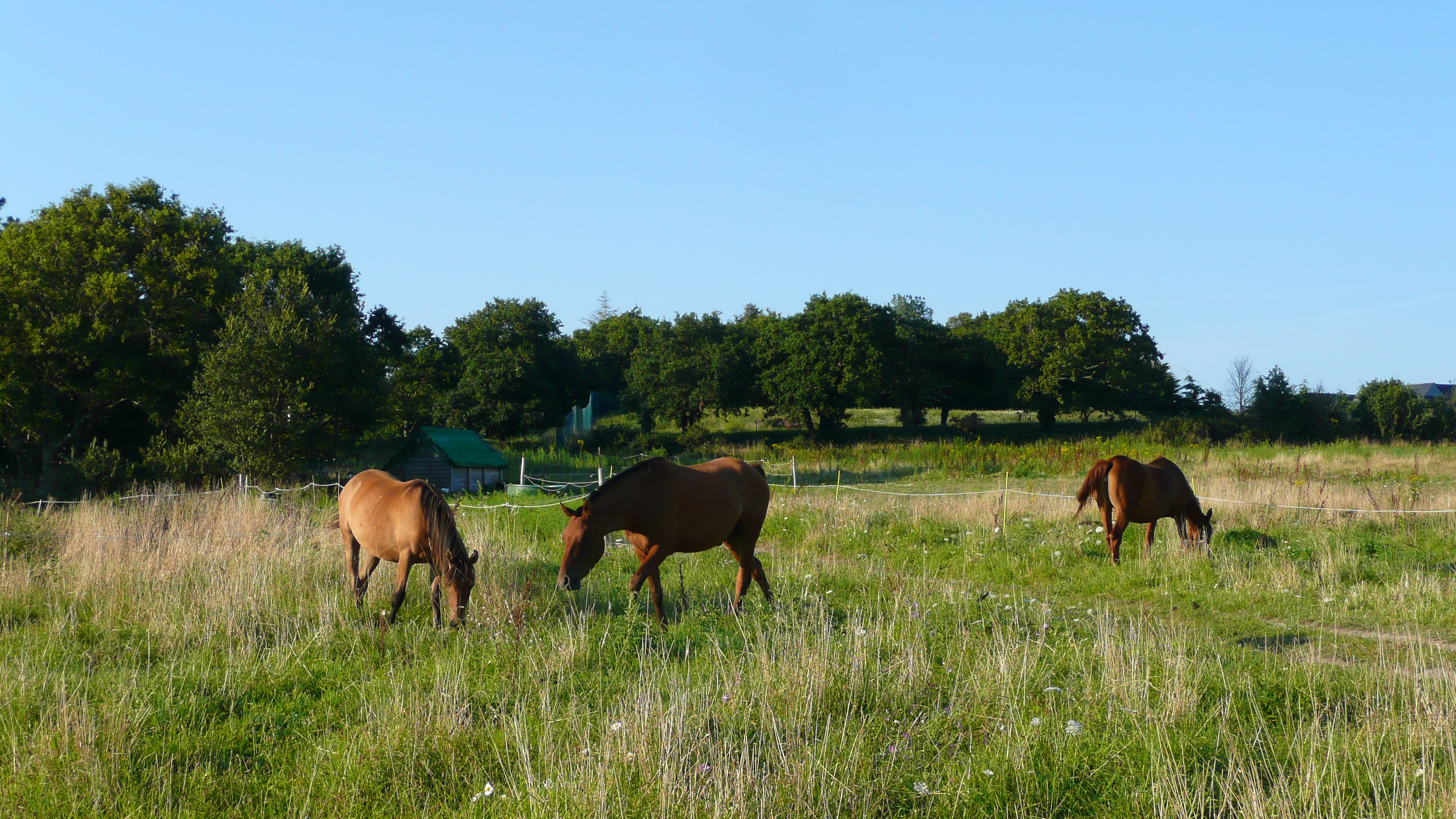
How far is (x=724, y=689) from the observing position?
15.4ft

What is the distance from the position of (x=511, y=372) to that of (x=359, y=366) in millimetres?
19063

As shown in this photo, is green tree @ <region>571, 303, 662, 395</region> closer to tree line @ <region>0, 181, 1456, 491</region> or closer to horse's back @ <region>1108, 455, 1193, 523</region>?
tree line @ <region>0, 181, 1456, 491</region>

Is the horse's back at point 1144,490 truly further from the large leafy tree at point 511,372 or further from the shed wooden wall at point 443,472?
the large leafy tree at point 511,372

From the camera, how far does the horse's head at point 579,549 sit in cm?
650

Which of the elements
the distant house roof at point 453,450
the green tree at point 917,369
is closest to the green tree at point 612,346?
the green tree at point 917,369

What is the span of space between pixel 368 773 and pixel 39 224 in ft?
92.9

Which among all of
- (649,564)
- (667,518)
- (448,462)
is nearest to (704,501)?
(667,518)

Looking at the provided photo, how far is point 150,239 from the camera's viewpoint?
25.4 meters

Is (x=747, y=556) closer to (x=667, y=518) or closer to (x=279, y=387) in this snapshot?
(x=667, y=518)

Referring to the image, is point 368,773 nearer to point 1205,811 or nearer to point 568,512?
point 568,512

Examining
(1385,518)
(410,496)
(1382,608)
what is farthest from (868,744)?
(1385,518)

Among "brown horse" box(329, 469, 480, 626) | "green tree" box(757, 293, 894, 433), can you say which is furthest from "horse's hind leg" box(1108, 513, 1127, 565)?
"green tree" box(757, 293, 894, 433)

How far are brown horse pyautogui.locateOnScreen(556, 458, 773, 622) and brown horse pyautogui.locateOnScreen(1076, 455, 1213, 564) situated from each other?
5258 millimetres

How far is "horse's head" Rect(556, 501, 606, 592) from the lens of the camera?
256 inches
